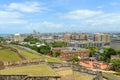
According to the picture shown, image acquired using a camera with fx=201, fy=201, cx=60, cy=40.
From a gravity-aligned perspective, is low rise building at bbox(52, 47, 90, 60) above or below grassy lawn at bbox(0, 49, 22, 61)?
below

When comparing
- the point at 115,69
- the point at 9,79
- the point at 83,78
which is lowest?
the point at 115,69

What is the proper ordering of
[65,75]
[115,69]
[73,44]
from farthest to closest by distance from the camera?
1. [73,44]
2. [115,69]
3. [65,75]

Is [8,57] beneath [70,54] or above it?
above

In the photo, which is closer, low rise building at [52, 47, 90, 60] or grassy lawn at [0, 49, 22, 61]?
grassy lawn at [0, 49, 22, 61]

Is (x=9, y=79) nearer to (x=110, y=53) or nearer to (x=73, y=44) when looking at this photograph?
(x=110, y=53)

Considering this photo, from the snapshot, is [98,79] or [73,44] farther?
[73,44]

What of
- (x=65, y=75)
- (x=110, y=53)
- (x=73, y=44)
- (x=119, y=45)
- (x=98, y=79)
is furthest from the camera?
(x=73, y=44)

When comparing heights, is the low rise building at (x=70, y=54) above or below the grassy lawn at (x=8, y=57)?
below

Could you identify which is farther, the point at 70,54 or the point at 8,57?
the point at 70,54

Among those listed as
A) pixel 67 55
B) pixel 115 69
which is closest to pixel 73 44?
pixel 67 55

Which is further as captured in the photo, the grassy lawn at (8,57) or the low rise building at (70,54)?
the low rise building at (70,54)

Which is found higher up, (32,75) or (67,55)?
(32,75)
